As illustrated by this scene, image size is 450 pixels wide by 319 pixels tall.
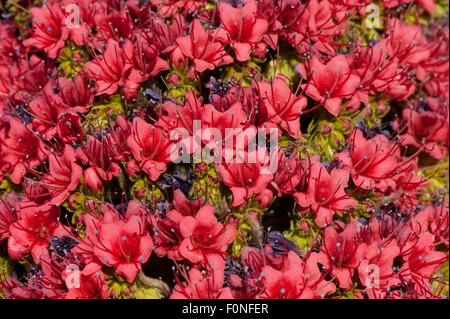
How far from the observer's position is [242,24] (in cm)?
254

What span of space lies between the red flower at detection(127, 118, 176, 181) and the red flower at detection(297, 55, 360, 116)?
2.78ft

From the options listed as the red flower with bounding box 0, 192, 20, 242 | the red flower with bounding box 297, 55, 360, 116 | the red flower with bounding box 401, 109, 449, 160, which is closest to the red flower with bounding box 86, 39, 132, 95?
the red flower with bounding box 0, 192, 20, 242

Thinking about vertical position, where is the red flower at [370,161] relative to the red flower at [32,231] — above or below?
above

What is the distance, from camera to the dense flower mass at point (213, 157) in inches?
90.5

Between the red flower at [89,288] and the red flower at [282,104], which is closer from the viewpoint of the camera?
the red flower at [89,288]

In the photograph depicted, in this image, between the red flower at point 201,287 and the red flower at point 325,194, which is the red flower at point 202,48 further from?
the red flower at point 201,287

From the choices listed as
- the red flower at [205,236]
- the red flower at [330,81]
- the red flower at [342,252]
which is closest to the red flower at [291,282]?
the red flower at [342,252]

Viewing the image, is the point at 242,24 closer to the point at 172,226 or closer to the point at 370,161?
the point at 370,161

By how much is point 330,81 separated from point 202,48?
2.41ft

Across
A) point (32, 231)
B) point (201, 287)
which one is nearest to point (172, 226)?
point (201, 287)

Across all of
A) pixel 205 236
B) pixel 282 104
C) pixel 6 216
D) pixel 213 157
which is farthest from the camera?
pixel 6 216

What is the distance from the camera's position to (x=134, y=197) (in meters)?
2.53

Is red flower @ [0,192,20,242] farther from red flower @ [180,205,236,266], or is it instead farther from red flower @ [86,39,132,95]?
red flower @ [180,205,236,266]
